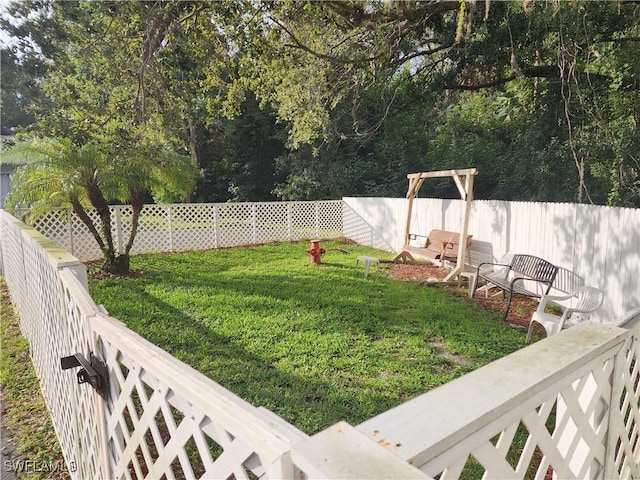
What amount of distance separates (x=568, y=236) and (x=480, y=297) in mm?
1516

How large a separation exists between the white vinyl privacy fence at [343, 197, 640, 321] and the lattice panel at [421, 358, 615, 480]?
3.21m

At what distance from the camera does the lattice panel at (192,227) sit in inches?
386

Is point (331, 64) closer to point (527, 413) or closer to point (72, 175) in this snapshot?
point (72, 175)

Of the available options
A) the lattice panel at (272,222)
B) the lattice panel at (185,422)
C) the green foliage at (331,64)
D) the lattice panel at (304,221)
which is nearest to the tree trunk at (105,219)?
the green foliage at (331,64)

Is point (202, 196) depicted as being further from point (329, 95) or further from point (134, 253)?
point (329, 95)

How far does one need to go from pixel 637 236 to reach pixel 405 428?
4.95 meters

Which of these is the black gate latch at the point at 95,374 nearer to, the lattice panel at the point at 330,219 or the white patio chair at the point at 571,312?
the white patio chair at the point at 571,312

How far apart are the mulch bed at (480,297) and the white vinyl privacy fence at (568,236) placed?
0.75 metres

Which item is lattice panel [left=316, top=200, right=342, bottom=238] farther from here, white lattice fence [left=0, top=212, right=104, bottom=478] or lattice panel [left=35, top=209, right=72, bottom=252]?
white lattice fence [left=0, top=212, right=104, bottom=478]

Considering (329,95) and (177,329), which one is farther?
(329,95)

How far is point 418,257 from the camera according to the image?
28.5 ft

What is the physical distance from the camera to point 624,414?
1538mm

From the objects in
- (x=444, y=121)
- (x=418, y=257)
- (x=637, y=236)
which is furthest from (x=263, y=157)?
(x=637, y=236)

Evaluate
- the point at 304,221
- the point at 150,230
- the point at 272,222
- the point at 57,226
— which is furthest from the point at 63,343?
the point at 304,221
